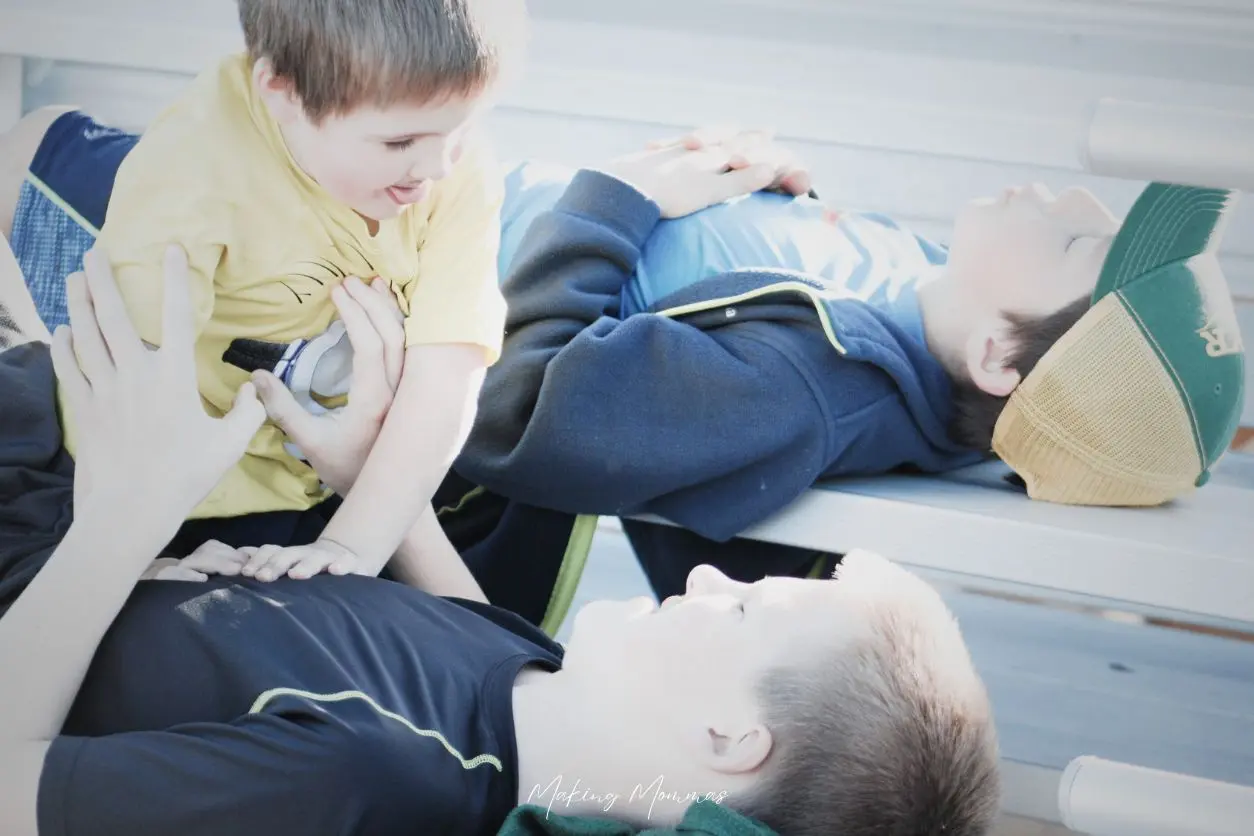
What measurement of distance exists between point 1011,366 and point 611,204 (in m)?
0.38

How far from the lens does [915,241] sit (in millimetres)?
1498

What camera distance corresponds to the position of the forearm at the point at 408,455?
1.00 meters

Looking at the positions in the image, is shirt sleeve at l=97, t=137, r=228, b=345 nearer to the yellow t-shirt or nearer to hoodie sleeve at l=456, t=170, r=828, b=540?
the yellow t-shirt

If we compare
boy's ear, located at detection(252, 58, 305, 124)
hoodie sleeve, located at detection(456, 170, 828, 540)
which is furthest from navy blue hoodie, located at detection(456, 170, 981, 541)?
boy's ear, located at detection(252, 58, 305, 124)

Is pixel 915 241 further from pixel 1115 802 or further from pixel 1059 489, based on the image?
pixel 1115 802

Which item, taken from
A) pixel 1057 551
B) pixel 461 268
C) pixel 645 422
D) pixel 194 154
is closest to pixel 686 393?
pixel 645 422

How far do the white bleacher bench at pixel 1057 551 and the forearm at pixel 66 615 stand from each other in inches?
20.2

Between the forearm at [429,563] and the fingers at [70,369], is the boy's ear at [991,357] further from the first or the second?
the fingers at [70,369]

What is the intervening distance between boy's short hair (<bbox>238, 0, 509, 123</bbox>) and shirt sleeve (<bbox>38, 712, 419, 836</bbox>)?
0.37m

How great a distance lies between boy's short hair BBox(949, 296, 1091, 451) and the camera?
121cm

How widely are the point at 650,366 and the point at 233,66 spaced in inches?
15.5

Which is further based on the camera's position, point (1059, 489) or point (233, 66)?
point (1059, 489)

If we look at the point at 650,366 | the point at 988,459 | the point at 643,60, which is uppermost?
the point at 643,60

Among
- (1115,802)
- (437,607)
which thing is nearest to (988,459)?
(1115,802)
